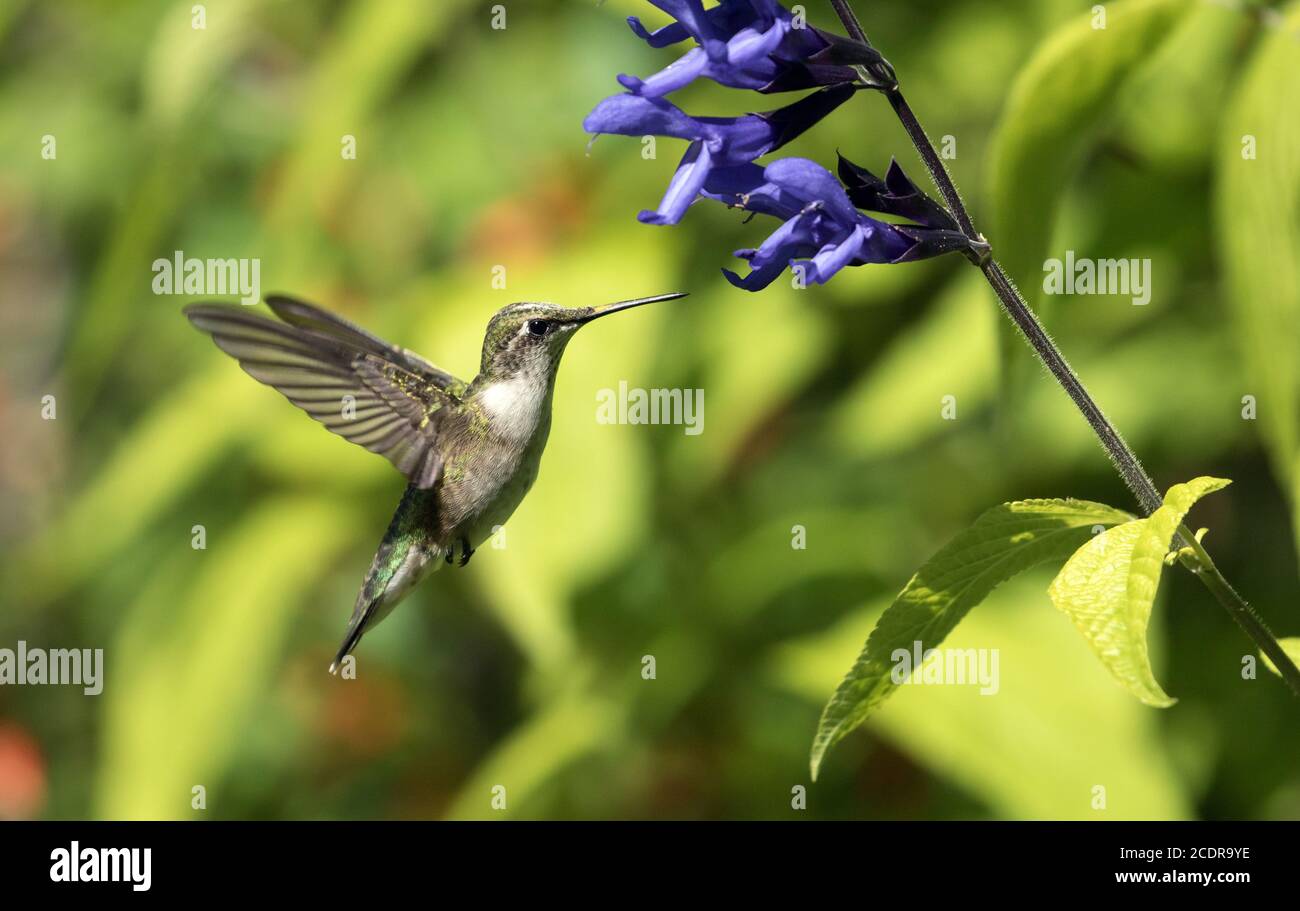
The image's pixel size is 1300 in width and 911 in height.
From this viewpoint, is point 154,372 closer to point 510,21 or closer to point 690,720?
point 510,21

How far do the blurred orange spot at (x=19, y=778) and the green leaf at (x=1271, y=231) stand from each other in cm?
211

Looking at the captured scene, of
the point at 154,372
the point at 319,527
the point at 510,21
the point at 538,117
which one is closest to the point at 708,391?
the point at 319,527

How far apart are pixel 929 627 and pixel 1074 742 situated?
971mm

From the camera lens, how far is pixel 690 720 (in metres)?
1.99

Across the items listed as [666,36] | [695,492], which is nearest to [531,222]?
[695,492]

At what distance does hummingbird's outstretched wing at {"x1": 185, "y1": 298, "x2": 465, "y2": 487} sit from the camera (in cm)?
101

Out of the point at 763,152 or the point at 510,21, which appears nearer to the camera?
the point at 763,152

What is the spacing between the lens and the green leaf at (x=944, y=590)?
762 mm

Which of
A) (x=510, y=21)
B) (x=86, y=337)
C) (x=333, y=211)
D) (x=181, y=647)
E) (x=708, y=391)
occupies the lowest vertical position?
(x=181, y=647)

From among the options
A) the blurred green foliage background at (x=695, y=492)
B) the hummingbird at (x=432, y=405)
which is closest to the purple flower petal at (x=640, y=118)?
the hummingbird at (x=432, y=405)

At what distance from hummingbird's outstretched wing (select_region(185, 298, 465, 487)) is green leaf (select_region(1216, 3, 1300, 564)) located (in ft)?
2.35

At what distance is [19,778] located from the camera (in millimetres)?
2383

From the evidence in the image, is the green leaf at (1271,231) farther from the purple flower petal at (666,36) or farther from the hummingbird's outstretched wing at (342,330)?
the hummingbird's outstretched wing at (342,330)

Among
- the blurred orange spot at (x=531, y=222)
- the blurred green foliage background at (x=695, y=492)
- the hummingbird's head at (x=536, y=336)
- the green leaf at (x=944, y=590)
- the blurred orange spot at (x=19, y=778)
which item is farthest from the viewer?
the blurred orange spot at (x=19, y=778)
